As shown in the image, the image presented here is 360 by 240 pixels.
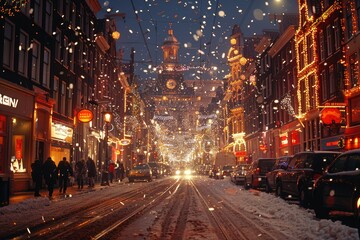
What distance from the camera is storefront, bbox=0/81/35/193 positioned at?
21578mm

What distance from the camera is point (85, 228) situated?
10.1 meters

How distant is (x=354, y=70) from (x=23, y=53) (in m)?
19.1

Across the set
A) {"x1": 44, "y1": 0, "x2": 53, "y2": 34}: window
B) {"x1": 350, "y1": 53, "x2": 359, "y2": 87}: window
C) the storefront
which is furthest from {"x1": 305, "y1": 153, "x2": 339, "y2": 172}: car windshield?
{"x1": 44, "y1": 0, "x2": 53, "y2": 34}: window

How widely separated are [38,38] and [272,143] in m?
32.4

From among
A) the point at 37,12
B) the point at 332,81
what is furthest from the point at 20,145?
the point at 332,81

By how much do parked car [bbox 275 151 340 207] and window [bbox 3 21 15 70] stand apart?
1419 cm

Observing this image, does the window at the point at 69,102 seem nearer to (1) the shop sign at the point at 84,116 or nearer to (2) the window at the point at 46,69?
(1) the shop sign at the point at 84,116

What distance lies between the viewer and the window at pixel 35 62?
2523 cm

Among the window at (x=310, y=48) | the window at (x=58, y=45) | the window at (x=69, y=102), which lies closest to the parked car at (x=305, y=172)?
the window at (x=58, y=45)

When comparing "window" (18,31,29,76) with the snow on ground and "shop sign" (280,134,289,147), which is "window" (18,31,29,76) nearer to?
the snow on ground

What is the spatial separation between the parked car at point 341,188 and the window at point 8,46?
16.3m

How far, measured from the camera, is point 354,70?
2703cm

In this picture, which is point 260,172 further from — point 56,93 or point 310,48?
point 310,48

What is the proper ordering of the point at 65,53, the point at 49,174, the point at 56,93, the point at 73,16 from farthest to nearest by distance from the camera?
the point at 73,16 < the point at 65,53 < the point at 56,93 < the point at 49,174
